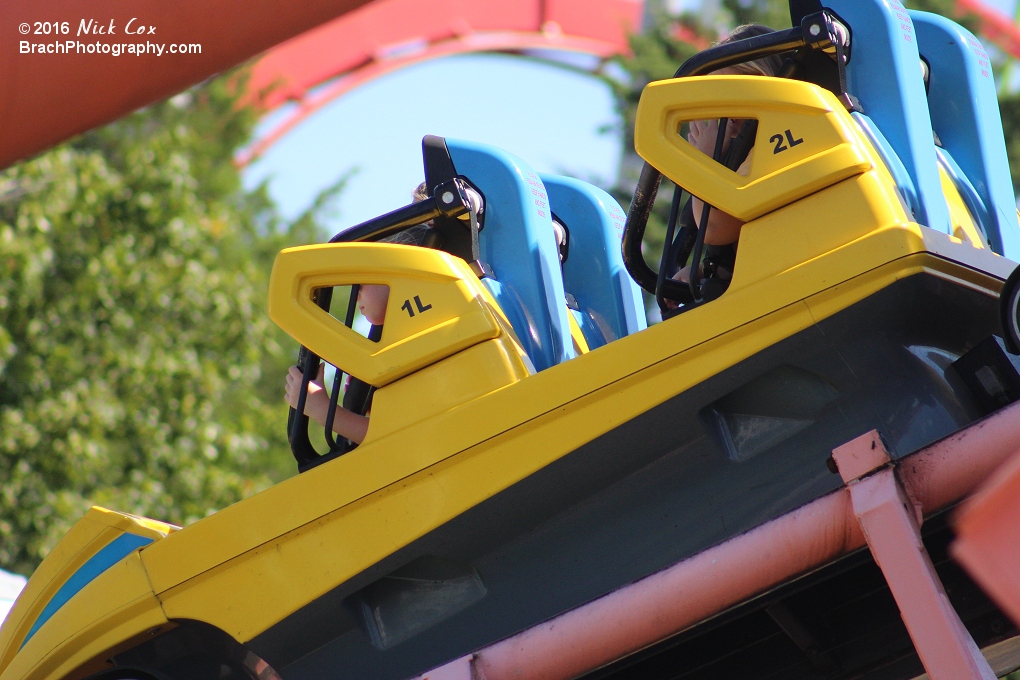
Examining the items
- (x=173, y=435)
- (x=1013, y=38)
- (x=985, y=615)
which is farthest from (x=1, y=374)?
(x=1013, y=38)

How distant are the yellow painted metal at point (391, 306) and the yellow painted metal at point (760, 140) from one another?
51cm

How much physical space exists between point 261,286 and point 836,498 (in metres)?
9.37

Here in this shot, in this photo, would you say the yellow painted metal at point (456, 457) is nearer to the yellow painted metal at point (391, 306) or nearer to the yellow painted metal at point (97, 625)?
the yellow painted metal at point (97, 625)

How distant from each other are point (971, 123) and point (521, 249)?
1.16m

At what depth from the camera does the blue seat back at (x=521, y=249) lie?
2916 mm

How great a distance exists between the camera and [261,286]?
10.8 meters

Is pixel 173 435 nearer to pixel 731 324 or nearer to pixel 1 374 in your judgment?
pixel 1 374

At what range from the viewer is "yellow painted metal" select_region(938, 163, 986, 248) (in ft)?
8.44

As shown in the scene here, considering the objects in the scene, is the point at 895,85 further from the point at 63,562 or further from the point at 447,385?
the point at 63,562

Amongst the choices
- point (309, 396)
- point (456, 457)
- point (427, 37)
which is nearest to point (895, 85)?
point (456, 457)

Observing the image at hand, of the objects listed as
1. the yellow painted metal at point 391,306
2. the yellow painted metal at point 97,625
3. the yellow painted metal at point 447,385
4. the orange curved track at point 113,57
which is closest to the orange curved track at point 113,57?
the orange curved track at point 113,57

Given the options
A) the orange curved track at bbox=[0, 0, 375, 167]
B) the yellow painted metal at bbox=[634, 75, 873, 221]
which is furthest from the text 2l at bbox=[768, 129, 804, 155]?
the orange curved track at bbox=[0, 0, 375, 167]

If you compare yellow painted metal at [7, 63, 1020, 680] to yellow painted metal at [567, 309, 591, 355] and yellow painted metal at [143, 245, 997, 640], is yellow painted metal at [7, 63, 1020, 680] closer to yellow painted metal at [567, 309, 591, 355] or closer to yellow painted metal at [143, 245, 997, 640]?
yellow painted metal at [143, 245, 997, 640]

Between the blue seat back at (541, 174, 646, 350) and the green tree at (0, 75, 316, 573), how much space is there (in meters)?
5.23
